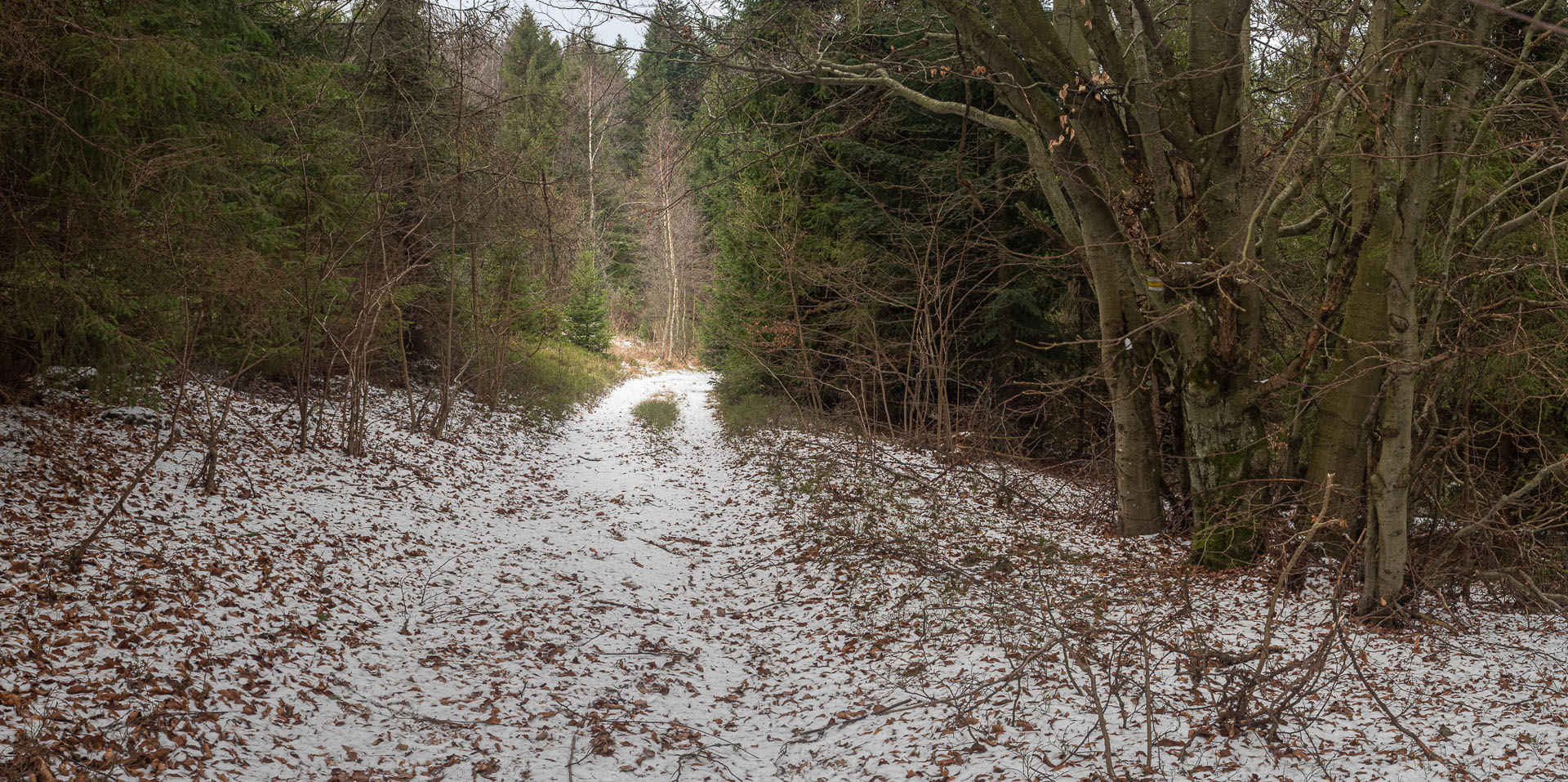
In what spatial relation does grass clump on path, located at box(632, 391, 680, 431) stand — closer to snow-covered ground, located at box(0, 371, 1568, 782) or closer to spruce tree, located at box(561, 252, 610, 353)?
spruce tree, located at box(561, 252, 610, 353)

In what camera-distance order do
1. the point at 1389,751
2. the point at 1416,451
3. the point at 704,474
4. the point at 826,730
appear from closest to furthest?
1. the point at 1389,751
2. the point at 826,730
3. the point at 1416,451
4. the point at 704,474

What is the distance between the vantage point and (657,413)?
794 inches

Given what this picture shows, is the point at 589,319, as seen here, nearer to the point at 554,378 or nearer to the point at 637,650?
the point at 554,378

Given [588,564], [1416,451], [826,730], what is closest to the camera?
[826,730]

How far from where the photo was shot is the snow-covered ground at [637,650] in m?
4.23

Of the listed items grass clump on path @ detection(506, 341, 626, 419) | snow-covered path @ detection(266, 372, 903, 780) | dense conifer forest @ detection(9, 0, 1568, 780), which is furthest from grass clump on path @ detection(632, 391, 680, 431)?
snow-covered path @ detection(266, 372, 903, 780)

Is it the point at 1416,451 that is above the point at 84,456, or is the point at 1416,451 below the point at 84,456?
above

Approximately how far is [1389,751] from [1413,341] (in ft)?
8.02

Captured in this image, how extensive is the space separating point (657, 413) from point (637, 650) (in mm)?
13963

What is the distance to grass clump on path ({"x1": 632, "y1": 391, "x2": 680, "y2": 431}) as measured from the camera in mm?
18625

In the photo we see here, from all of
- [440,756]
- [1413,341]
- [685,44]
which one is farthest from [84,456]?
[1413,341]

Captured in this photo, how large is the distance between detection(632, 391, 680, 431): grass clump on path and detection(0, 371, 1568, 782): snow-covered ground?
29.0 ft

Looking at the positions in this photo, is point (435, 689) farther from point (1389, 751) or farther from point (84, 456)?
point (1389, 751)

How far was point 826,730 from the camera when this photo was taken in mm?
5102
